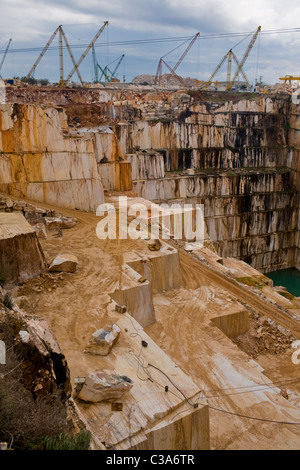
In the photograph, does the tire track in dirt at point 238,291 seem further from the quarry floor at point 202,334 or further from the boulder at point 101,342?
the boulder at point 101,342

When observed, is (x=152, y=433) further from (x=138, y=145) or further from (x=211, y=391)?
(x=138, y=145)

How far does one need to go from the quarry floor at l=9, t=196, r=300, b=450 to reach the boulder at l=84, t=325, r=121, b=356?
222 mm

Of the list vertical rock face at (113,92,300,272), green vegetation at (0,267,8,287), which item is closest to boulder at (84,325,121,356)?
green vegetation at (0,267,8,287)

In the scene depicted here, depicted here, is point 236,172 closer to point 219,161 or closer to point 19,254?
point 219,161

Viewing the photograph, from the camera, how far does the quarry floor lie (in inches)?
364

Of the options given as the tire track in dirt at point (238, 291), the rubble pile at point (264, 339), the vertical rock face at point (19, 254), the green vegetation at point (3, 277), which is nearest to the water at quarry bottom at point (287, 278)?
the tire track in dirt at point (238, 291)

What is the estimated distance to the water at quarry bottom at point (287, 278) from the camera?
102 ft

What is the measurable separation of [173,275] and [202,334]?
9.94ft

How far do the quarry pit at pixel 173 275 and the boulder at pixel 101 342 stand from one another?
0.46 feet

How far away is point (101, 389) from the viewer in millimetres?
7055

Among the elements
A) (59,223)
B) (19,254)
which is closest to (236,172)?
(59,223)
